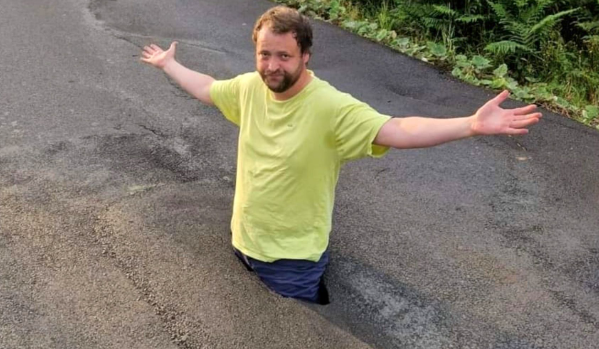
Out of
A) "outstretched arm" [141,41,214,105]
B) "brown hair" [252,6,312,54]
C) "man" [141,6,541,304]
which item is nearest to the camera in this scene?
"man" [141,6,541,304]

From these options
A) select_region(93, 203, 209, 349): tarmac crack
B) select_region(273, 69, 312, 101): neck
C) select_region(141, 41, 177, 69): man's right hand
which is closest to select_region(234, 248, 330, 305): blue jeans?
select_region(93, 203, 209, 349): tarmac crack

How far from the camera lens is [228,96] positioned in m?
3.45

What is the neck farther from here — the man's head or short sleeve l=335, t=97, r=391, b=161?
short sleeve l=335, t=97, r=391, b=161

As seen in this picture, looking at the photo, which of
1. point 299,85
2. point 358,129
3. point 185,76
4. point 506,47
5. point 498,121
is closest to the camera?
point 498,121

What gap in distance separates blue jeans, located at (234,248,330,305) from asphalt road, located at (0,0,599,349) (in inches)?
2.2

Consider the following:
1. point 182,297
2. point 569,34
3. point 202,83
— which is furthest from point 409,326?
point 569,34

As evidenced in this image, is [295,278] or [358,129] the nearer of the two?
[358,129]

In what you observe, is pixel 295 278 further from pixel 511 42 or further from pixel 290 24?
pixel 511 42

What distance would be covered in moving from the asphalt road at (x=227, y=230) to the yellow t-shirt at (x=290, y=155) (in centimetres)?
30

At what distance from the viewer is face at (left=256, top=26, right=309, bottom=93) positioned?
299 cm

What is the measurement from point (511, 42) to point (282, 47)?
465 cm

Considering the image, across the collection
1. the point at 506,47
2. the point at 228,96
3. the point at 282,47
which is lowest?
the point at 506,47

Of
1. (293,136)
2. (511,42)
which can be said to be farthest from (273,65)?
(511,42)

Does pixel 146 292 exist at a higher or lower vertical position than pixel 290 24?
lower
